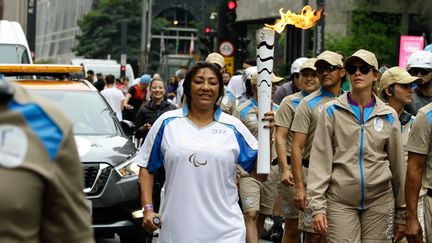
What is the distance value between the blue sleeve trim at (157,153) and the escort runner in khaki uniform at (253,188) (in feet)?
11.0

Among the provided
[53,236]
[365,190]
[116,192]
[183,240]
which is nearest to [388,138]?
[365,190]

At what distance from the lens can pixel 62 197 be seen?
105 inches

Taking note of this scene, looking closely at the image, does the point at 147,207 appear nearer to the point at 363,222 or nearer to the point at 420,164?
the point at 363,222

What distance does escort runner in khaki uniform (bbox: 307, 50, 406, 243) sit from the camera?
7.25 meters

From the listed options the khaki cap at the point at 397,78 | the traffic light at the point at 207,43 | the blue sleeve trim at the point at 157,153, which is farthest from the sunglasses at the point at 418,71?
the traffic light at the point at 207,43

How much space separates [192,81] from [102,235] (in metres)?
3.96

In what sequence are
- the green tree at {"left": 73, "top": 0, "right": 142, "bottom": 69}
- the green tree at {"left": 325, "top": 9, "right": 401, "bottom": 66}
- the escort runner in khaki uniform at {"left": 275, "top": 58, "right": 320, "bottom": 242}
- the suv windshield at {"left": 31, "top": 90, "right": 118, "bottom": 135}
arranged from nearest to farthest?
the escort runner in khaki uniform at {"left": 275, "top": 58, "right": 320, "bottom": 242}
the suv windshield at {"left": 31, "top": 90, "right": 118, "bottom": 135}
the green tree at {"left": 325, "top": 9, "right": 401, "bottom": 66}
the green tree at {"left": 73, "top": 0, "right": 142, "bottom": 69}

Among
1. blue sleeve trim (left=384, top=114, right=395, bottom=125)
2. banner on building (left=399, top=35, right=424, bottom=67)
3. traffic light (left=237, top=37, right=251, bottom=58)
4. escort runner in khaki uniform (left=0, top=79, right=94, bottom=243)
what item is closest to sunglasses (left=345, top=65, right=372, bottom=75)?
blue sleeve trim (left=384, top=114, right=395, bottom=125)

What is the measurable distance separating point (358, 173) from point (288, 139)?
8.39 ft

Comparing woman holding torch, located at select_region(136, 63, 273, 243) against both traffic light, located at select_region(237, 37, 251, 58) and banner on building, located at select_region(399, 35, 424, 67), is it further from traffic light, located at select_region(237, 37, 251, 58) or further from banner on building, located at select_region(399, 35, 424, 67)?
traffic light, located at select_region(237, 37, 251, 58)

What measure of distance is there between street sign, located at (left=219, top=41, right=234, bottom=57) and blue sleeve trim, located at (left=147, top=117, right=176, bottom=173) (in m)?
17.4

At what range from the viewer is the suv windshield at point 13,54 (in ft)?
55.5

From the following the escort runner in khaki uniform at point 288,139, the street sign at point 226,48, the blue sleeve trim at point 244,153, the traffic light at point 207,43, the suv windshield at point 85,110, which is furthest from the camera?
the traffic light at point 207,43

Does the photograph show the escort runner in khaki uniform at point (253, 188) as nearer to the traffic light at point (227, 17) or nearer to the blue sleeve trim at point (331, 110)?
the blue sleeve trim at point (331, 110)
